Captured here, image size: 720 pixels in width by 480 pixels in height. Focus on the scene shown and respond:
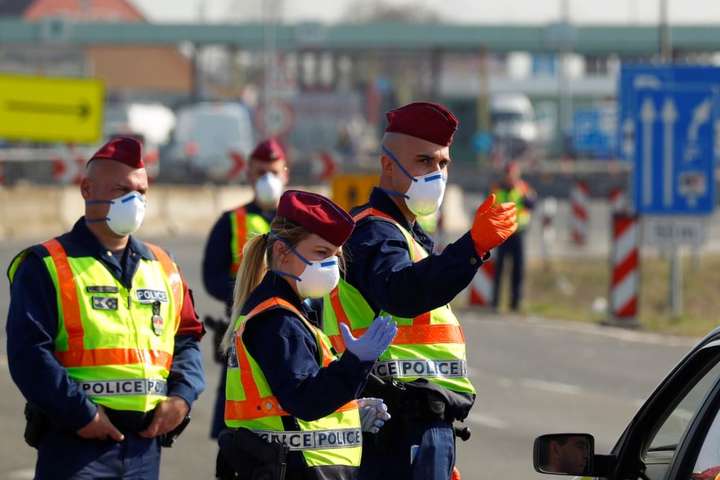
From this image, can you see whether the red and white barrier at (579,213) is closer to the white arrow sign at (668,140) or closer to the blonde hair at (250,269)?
the white arrow sign at (668,140)

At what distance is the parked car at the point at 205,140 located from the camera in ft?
165

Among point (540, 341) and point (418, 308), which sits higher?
point (418, 308)

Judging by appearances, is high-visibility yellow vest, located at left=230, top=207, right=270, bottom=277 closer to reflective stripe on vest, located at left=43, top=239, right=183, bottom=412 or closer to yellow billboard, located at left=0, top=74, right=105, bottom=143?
reflective stripe on vest, located at left=43, top=239, right=183, bottom=412

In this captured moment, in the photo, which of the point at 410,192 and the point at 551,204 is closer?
the point at 410,192

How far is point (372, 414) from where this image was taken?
5098 mm

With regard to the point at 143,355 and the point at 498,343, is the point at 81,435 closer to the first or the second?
the point at 143,355

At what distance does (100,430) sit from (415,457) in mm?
1029

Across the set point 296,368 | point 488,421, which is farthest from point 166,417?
point 488,421

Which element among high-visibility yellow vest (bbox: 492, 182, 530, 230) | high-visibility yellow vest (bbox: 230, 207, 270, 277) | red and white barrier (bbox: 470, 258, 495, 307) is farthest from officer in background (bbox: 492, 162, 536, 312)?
high-visibility yellow vest (bbox: 230, 207, 270, 277)

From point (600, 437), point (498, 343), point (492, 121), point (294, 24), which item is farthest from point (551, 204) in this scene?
point (492, 121)

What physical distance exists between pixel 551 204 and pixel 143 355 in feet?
76.9

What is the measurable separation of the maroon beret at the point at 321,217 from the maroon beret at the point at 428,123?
70 centimetres

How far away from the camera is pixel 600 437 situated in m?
11.0

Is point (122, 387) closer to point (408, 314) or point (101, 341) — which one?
point (101, 341)
